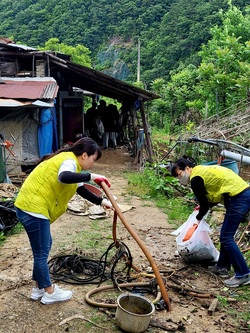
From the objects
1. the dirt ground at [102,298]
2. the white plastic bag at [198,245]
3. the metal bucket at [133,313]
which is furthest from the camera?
the white plastic bag at [198,245]

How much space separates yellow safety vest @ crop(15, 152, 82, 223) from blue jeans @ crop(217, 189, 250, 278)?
6.22ft

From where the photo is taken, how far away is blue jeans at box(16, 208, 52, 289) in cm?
326

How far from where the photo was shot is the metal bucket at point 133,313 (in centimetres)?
308

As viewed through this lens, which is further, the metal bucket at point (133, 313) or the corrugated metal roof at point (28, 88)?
the corrugated metal roof at point (28, 88)

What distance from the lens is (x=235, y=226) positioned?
162 inches

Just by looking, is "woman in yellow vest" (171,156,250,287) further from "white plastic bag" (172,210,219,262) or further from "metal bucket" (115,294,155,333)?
"metal bucket" (115,294,155,333)

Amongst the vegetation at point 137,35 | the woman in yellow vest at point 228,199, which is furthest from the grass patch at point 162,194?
the vegetation at point 137,35

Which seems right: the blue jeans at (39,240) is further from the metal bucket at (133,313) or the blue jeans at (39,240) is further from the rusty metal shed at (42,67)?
the rusty metal shed at (42,67)

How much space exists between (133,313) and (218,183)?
5.92 feet

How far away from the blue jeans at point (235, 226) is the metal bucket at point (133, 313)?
4.33ft

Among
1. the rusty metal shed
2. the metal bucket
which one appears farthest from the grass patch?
the metal bucket

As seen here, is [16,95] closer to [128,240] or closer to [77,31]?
[128,240]

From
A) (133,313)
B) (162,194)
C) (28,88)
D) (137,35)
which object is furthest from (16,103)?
(137,35)

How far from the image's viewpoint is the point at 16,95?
32.3ft
